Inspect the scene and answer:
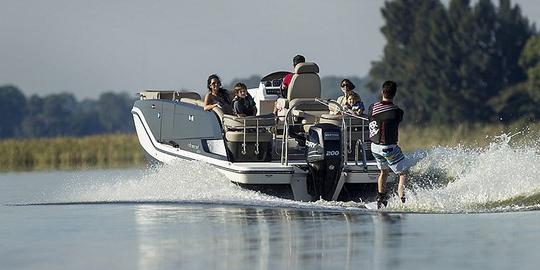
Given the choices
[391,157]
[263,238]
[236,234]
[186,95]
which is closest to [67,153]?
[186,95]

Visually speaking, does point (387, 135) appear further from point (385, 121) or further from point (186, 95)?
point (186, 95)

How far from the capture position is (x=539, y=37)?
274 feet

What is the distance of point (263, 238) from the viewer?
51.9ft

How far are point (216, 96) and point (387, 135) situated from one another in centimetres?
451

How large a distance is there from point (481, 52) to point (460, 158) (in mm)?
57409

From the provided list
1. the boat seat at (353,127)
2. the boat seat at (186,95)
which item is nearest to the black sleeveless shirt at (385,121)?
the boat seat at (353,127)

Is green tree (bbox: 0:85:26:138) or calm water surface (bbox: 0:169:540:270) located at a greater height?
green tree (bbox: 0:85:26:138)

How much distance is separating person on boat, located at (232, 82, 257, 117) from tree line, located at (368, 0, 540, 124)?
5343 centimetres

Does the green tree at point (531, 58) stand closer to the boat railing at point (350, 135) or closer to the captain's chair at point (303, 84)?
the captain's chair at point (303, 84)

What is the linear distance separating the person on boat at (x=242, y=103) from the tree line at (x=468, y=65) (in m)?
53.4

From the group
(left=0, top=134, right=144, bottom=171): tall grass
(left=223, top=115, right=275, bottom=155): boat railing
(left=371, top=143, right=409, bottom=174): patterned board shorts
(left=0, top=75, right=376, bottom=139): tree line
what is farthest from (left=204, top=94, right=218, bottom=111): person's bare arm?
(left=0, top=75, right=376, bottom=139): tree line

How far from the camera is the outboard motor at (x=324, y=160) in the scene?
19609 mm

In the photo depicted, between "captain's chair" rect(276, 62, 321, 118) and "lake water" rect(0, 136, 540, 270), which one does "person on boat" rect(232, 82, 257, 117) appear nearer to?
"captain's chair" rect(276, 62, 321, 118)

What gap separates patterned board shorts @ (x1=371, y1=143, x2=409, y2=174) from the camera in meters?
18.4
